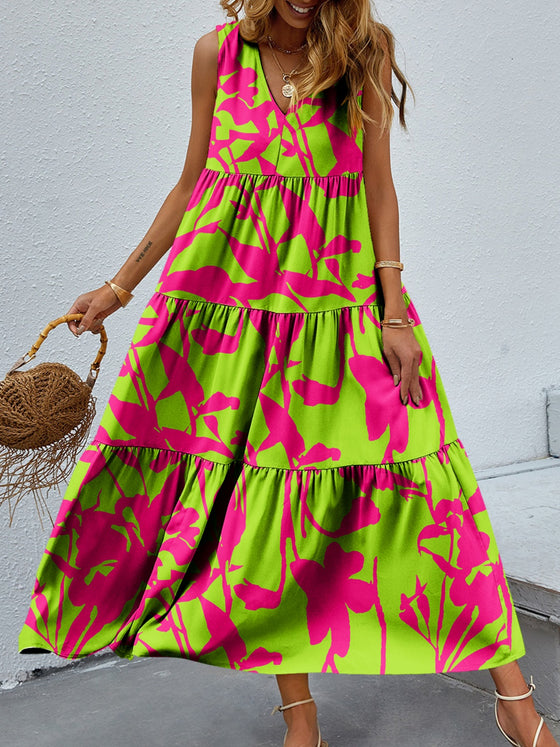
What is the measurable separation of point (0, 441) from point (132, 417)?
285 millimetres

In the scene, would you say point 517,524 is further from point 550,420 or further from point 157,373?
point 157,373

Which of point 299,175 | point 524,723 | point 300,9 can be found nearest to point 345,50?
point 300,9

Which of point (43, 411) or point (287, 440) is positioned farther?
point (43, 411)

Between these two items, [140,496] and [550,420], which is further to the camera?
[550,420]

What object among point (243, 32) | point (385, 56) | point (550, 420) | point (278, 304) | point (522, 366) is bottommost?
point (550, 420)

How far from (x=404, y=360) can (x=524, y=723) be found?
709 millimetres

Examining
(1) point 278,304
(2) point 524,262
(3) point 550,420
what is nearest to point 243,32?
(1) point 278,304

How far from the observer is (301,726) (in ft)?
6.00

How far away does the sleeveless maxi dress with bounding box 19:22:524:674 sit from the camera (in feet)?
5.36

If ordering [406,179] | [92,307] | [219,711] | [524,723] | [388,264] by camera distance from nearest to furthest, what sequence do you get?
1. [524,723]
2. [388,264]
3. [92,307]
4. [219,711]
5. [406,179]

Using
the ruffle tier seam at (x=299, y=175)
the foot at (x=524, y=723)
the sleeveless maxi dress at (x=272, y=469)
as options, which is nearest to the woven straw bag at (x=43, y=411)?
the sleeveless maxi dress at (x=272, y=469)

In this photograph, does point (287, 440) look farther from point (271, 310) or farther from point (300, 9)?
point (300, 9)

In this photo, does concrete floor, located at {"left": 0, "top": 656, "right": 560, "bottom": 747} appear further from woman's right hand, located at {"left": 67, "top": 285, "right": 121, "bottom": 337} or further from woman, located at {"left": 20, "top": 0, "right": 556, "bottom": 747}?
woman's right hand, located at {"left": 67, "top": 285, "right": 121, "bottom": 337}

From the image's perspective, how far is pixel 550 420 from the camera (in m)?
3.62
